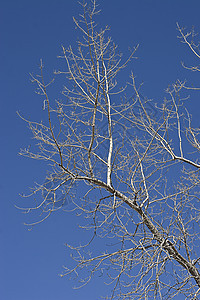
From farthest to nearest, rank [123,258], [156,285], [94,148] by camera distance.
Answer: [94,148] → [123,258] → [156,285]

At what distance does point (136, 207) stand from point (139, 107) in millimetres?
1729

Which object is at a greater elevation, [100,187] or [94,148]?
[94,148]

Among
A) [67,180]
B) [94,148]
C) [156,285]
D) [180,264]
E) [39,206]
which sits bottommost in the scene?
[156,285]

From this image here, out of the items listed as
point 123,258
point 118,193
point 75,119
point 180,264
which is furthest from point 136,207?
point 75,119

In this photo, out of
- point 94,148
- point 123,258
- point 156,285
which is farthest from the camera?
point 94,148

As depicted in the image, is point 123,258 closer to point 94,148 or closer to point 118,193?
point 118,193

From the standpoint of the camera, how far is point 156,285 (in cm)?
530

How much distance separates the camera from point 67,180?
235 inches

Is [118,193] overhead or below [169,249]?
overhead

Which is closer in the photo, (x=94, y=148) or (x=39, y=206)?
(x=39, y=206)

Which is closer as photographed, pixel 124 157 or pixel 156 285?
pixel 156 285

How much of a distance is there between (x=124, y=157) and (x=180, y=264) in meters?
1.85

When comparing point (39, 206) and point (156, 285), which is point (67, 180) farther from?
point (156, 285)

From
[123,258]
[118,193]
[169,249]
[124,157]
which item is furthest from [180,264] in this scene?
[124,157]
